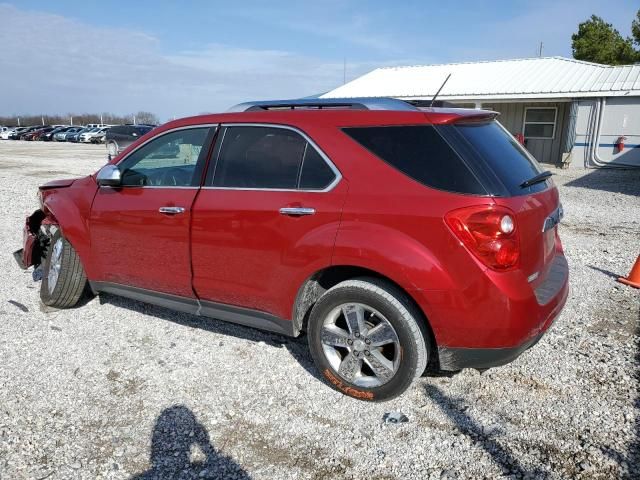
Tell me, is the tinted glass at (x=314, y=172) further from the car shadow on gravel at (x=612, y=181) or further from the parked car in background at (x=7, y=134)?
the parked car in background at (x=7, y=134)

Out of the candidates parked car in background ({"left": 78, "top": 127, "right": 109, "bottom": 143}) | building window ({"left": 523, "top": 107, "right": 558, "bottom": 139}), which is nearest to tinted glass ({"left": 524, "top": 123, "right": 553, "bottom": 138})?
building window ({"left": 523, "top": 107, "right": 558, "bottom": 139})

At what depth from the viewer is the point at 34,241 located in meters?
5.07

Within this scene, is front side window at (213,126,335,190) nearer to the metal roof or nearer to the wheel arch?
the wheel arch

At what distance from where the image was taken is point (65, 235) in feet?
14.5

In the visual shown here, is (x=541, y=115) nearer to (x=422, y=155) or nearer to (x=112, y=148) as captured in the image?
(x=112, y=148)

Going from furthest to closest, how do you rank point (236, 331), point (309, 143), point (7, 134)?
1. point (7, 134)
2. point (236, 331)
3. point (309, 143)

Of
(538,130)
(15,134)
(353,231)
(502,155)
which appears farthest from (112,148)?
(15,134)

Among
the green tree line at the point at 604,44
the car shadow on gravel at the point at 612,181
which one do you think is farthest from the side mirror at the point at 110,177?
the green tree line at the point at 604,44

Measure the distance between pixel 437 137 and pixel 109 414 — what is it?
2.60 m

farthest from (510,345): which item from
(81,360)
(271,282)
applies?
(81,360)

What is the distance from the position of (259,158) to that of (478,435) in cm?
223

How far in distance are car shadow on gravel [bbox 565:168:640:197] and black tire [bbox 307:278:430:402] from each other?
11971 mm

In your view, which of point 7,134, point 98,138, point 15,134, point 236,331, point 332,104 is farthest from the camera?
point 7,134

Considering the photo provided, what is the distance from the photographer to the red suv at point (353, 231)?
2768 mm
